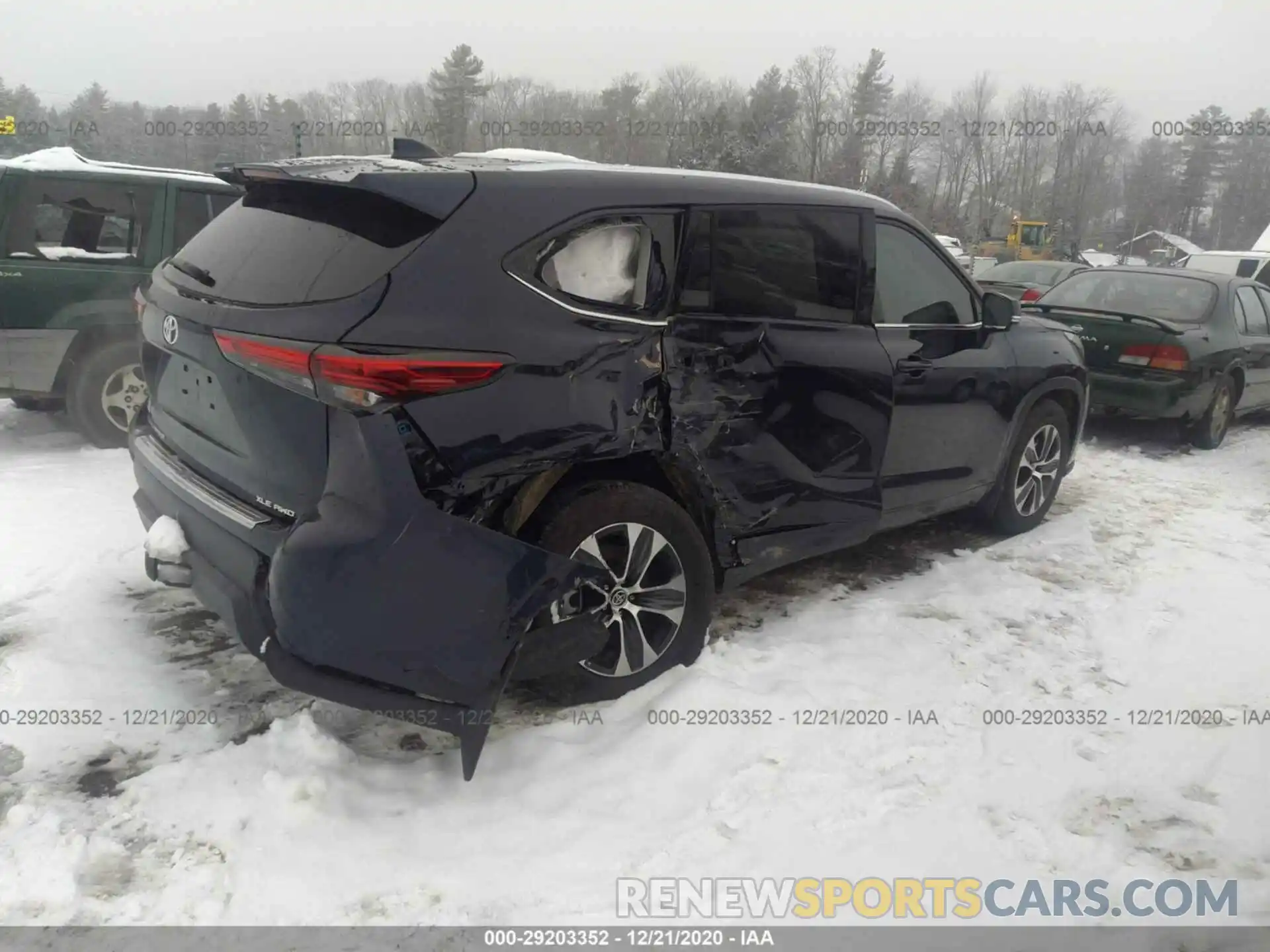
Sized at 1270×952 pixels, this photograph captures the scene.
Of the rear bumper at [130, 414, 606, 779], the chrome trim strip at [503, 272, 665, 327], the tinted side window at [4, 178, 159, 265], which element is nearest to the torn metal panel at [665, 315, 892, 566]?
the chrome trim strip at [503, 272, 665, 327]

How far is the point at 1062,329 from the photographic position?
17.9 ft

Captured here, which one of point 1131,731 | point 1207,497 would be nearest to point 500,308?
point 1131,731

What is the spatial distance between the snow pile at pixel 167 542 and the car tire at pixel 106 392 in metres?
3.24

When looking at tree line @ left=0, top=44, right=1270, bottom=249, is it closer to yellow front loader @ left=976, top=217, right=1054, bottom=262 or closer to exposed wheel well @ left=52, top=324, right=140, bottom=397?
yellow front loader @ left=976, top=217, right=1054, bottom=262

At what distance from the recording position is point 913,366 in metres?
4.17

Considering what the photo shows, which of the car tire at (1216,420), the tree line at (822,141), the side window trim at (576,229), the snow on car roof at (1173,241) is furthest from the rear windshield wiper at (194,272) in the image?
the snow on car roof at (1173,241)

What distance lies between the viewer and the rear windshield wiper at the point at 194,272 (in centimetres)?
296

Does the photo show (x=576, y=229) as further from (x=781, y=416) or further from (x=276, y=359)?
(x=781, y=416)

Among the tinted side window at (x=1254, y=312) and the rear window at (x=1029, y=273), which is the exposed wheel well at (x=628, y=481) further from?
the rear window at (x=1029, y=273)

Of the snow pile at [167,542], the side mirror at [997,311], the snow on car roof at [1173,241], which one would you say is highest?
the snow on car roof at [1173,241]

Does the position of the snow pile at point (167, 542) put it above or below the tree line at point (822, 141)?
below

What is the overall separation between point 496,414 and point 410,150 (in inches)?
62.3

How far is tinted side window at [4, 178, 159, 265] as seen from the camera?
226 inches

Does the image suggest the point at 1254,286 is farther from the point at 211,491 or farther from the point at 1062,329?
the point at 211,491
